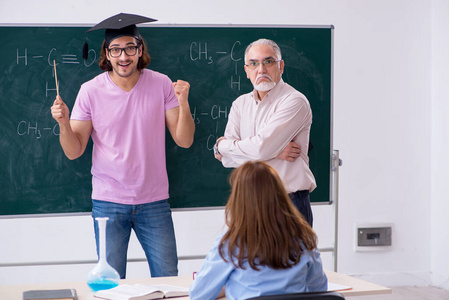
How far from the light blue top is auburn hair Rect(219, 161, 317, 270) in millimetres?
26

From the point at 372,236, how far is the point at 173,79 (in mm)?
2314

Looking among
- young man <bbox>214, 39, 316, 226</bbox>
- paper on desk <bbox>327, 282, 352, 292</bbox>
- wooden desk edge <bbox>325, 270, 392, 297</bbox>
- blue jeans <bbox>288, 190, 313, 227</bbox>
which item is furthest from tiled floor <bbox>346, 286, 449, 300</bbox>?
paper on desk <bbox>327, 282, 352, 292</bbox>

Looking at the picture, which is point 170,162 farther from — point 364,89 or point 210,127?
point 364,89

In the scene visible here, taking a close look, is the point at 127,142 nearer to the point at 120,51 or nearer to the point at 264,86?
the point at 120,51

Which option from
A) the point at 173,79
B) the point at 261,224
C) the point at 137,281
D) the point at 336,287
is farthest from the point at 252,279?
the point at 173,79

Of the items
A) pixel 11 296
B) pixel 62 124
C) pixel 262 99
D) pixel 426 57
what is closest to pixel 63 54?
pixel 62 124

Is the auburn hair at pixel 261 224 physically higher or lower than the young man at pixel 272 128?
lower

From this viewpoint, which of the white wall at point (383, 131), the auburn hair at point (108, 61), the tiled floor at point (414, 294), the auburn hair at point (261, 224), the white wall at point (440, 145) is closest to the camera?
the auburn hair at point (261, 224)

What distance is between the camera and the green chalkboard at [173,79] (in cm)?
342

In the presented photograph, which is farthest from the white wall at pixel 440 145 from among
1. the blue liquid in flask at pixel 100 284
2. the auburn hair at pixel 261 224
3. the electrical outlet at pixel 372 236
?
the blue liquid in flask at pixel 100 284

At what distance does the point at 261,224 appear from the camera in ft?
5.99

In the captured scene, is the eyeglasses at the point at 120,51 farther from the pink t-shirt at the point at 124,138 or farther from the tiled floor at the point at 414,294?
the tiled floor at the point at 414,294

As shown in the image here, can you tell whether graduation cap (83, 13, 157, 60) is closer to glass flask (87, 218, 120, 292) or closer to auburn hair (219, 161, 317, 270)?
glass flask (87, 218, 120, 292)

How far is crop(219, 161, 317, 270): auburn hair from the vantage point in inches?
71.6
